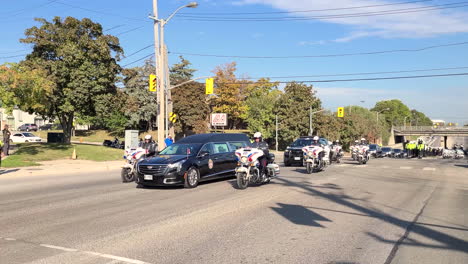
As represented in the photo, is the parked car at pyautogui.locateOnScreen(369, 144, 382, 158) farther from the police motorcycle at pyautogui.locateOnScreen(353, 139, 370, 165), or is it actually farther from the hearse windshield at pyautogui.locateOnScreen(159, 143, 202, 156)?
the hearse windshield at pyautogui.locateOnScreen(159, 143, 202, 156)

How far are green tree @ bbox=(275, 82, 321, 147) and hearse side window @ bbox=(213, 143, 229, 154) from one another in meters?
46.9

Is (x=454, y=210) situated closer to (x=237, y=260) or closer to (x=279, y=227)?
(x=279, y=227)

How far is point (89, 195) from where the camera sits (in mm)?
11938

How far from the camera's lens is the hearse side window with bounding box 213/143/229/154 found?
590 inches

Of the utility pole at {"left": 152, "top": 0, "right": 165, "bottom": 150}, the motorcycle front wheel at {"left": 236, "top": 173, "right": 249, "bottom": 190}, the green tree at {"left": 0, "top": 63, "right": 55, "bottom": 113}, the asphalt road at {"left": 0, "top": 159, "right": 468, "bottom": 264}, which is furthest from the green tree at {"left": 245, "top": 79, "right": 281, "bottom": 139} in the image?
the asphalt road at {"left": 0, "top": 159, "right": 468, "bottom": 264}

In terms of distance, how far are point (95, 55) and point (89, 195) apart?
86.1 ft

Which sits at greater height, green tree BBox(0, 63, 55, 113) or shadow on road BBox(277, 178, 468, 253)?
green tree BBox(0, 63, 55, 113)

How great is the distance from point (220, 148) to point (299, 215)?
22.1 ft

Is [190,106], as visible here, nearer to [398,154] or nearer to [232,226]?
[398,154]

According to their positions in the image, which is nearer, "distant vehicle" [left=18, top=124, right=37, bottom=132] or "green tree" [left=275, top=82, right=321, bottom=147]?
"green tree" [left=275, top=82, right=321, bottom=147]

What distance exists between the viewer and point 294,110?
62.5 meters

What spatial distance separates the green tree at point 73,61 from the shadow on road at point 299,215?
2863 centimetres

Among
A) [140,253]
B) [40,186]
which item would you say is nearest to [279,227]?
[140,253]

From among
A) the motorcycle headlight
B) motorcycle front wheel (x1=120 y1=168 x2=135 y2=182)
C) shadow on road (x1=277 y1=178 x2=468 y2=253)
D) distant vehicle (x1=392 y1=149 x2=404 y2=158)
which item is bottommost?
distant vehicle (x1=392 y1=149 x2=404 y2=158)
